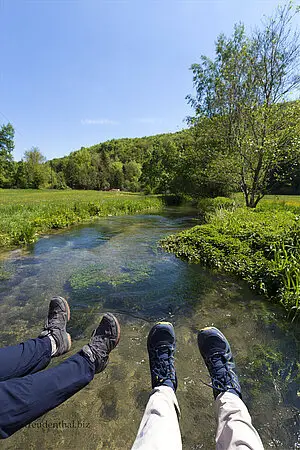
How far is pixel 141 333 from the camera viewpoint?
385 cm

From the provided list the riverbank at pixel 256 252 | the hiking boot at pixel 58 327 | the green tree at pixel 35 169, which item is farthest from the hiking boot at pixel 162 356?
the green tree at pixel 35 169

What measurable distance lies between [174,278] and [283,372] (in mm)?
3341

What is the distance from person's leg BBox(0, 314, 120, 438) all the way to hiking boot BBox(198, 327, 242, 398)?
1.19 meters

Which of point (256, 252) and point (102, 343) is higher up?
point (256, 252)

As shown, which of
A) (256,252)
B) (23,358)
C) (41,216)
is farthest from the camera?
(41,216)

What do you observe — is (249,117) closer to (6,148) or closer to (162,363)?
(162,363)

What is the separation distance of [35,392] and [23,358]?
536 millimetres

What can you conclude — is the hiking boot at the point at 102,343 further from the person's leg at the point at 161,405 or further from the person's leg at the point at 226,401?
the person's leg at the point at 226,401

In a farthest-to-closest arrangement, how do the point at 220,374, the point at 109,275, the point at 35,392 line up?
the point at 109,275 → the point at 220,374 → the point at 35,392

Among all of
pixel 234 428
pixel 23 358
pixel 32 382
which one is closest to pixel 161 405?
pixel 234 428

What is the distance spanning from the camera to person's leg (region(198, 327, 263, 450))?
162 centimetres

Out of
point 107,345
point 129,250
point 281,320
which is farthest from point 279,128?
point 107,345

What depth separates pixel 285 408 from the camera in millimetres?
2520

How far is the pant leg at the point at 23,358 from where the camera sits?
86.7 inches
